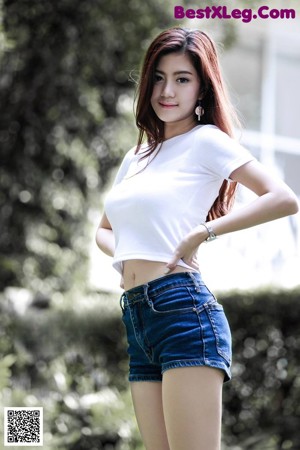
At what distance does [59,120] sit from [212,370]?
463cm

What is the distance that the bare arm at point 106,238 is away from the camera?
8.30ft

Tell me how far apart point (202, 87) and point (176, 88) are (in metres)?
0.07

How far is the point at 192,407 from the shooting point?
6.93 ft

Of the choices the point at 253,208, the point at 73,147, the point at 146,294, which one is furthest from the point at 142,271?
the point at 73,147

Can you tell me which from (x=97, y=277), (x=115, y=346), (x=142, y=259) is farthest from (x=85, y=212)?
(x=142, y=259)

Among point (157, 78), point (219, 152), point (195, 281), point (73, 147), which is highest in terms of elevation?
point (73, 147)

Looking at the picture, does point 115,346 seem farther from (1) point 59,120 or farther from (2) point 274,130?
(2) point 274,130

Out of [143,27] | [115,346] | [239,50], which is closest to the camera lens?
[115,346]

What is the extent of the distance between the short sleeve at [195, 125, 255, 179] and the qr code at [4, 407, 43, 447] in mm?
1599

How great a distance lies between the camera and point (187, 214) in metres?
2.25

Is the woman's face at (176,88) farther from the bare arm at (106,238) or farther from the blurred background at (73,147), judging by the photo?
the blurred background at (73,147)

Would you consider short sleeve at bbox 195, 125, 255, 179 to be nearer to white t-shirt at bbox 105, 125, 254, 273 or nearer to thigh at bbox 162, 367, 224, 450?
white t-shirt at bbox 105, 125, 254, 273

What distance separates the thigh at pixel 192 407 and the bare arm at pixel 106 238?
50 centimetres

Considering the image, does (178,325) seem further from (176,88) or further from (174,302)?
(176,88)
